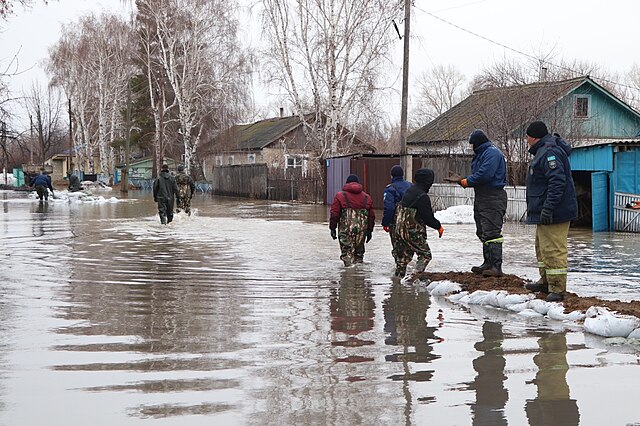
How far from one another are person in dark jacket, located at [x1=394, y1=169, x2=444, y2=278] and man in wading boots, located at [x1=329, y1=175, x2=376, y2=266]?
4.81 feet

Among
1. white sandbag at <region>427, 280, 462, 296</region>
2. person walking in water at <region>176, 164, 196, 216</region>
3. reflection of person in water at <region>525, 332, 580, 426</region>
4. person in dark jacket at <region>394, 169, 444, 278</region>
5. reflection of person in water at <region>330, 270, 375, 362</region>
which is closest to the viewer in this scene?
reflection of person in water at <region>525, 332, 580, 426</region>

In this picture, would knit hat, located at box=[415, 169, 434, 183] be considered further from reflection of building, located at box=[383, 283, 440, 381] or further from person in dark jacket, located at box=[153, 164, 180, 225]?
person in dark jacket, located at box=[153, 164, 180, 225]

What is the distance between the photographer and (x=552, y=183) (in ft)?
28.6

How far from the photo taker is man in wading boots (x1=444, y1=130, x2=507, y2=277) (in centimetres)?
1045

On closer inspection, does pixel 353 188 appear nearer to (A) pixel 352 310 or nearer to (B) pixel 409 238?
(B) pixel 409 238

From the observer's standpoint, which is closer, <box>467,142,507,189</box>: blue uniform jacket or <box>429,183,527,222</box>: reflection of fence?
<box>467,142,507,189</box>: blue uniform jacket

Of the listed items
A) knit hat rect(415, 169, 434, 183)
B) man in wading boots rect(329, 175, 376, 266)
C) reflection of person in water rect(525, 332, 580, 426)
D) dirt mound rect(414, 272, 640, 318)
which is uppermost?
knit hat rect(415, 169, 434, 183)

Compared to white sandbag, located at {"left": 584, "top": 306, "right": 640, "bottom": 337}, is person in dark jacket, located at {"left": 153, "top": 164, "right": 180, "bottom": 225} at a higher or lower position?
higher

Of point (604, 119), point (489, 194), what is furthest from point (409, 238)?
point (604, 119)

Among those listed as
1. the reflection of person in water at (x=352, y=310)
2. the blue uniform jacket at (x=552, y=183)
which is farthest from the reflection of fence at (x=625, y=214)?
the blue uniform jacket at (x=552, y=183)

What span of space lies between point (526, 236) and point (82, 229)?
10.9 m

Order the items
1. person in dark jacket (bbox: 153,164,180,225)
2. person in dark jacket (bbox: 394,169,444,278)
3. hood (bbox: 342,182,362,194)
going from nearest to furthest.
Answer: person in dark jacket (bbox: 394,169,444,278) → hood (bbox: 342,182,362,194) → person in dark jacket (bbox: 153,164,180,225)

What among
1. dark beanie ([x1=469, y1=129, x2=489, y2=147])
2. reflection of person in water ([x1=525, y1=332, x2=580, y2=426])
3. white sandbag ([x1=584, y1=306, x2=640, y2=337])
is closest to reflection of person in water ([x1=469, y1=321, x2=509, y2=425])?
reflection of person in water ([x1=525, y1=332, x2=580, y2=426])

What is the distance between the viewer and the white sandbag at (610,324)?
23.8 ft
